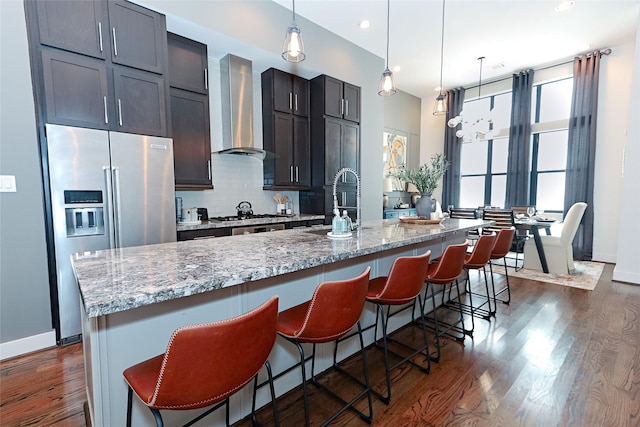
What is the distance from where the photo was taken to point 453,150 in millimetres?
6969

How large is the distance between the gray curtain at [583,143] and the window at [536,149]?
0.29 meters

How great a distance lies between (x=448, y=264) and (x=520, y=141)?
527 cm

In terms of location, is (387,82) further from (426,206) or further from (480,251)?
(480,251)

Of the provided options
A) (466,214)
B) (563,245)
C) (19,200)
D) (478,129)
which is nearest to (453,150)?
(478,129)

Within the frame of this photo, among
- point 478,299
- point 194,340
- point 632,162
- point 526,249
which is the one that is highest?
point 632,162

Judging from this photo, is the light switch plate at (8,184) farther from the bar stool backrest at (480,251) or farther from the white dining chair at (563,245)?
the white dining chair at (563,245)

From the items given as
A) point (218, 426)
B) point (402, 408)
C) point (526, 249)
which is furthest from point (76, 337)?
point (526, 249)

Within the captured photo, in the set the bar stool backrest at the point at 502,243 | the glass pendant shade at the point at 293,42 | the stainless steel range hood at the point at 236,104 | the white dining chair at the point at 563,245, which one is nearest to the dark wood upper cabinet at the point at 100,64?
the stainless steel range hood at the point at 236,104

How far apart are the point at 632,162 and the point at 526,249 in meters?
1.77

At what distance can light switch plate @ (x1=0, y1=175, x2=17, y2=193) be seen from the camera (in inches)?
85.2

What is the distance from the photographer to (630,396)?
177cm

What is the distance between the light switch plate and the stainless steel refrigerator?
10.5 inches

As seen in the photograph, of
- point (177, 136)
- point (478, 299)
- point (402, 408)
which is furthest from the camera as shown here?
point (478, 299)

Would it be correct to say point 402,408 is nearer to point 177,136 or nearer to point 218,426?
point 218,426
